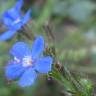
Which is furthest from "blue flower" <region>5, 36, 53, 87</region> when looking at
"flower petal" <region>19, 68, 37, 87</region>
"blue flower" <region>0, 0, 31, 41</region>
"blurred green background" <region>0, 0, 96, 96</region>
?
"blurred green background" <region>0, 0, 96, 96</region>

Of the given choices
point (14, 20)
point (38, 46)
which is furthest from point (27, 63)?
point (14, 20)

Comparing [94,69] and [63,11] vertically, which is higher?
[63,11]

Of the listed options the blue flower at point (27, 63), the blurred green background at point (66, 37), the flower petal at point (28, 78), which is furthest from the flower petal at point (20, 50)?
the blurred green background at point (66, 37)

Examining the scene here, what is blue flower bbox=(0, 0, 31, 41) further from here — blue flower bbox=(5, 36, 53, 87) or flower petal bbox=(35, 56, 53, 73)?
flower petal bbox=(35, 56, 53, 73)

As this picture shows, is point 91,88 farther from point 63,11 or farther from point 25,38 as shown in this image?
point 63,11

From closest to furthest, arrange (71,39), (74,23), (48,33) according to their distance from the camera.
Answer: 1. (48,33)
2. (71,39)
3. (74,23)

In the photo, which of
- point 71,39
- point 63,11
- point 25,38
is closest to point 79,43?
point 71,39

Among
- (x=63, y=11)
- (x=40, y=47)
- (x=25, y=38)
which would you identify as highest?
(x=63, y=11)
